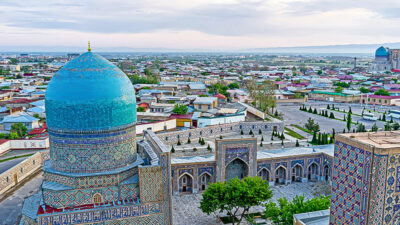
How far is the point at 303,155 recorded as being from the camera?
71.4 ft

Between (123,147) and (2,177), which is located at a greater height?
(123,147)

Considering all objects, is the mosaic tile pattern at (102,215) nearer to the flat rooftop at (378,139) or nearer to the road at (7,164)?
the flat rooftop at (378,139)

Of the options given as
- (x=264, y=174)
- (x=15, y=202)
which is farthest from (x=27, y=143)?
(x=264, y=174)

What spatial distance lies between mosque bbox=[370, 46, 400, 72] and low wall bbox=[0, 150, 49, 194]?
10975cm

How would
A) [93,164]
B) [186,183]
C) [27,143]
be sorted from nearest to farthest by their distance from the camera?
[93,164]
[186,183]
[27,143]

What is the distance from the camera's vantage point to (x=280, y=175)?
21.9 meters

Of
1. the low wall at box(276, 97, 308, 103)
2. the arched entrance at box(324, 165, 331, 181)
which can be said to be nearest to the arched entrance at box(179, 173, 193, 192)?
the arched entrance at box(324, 165, 331, 181)

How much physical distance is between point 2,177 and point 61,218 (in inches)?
313

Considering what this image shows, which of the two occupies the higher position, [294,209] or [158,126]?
[294,209]

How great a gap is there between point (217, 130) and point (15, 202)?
19.1 metres

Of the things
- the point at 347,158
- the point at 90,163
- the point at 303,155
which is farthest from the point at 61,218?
the point at 303,155

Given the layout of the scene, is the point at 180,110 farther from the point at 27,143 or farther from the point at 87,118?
the point at 87,118

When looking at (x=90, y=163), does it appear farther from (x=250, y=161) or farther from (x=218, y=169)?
(x=250, y=161)

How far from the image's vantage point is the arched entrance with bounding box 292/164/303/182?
22.0 meters
